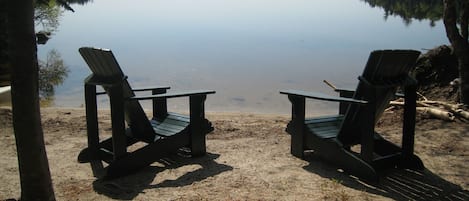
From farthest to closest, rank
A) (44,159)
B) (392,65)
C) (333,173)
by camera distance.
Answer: (333,173) → (392,65) → (44,159)

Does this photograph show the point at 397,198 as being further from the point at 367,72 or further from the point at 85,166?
the point at 85,166

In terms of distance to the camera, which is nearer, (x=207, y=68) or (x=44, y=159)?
(x=44, y=159)

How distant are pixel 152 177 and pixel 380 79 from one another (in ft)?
7.70

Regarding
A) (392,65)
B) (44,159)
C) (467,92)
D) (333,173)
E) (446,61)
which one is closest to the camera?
(44,159)

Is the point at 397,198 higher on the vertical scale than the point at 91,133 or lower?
lower

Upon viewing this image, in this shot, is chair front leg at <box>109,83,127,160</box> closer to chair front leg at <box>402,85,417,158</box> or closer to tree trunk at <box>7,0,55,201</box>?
tree trunk at <box>7,0,55,201</box>

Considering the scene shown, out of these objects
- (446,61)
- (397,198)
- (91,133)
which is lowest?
(397,198)

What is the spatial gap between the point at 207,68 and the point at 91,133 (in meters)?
12.7

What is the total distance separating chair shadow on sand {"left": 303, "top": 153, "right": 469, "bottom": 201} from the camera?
397cm

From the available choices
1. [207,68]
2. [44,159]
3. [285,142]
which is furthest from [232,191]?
[207,68]

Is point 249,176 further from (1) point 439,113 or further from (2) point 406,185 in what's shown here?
(1) point 439,113

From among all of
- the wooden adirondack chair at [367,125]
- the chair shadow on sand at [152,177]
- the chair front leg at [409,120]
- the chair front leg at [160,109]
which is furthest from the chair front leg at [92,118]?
the chair front leg at [409,120]

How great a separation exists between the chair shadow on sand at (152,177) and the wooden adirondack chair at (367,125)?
97 centimetres

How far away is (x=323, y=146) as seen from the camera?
15.4ft
